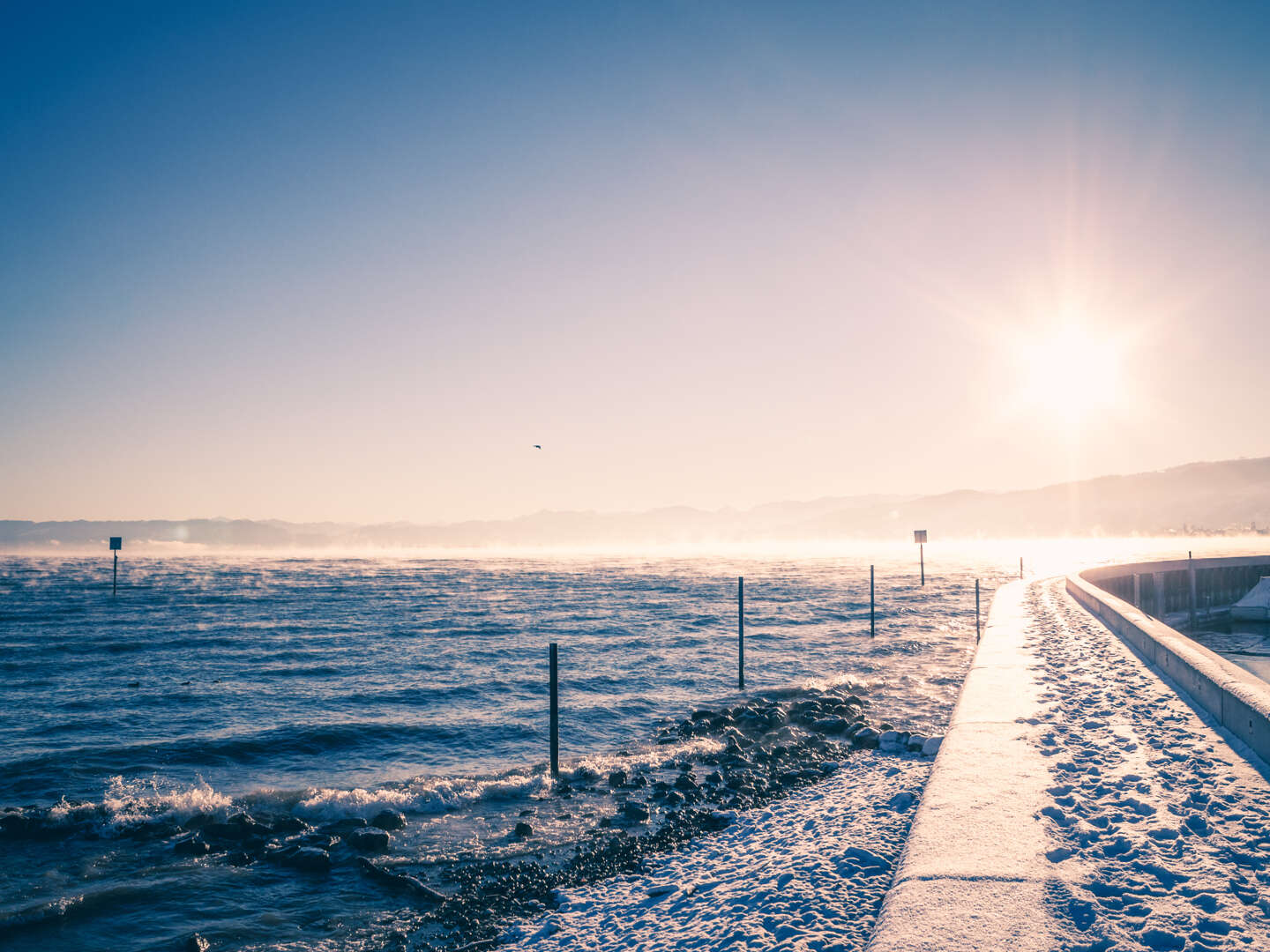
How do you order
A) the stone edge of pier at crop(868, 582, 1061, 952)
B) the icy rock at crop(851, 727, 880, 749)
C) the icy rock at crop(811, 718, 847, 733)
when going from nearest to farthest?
the stone edge of pier at crop(868, 582, 1061, 952) < the icy rock at crop(851, 727, 880, 749) < the icy rock at crop(811, 718, 847, 733)

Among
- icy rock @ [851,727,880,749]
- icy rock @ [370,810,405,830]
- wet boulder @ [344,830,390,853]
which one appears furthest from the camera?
icy rock @ [851,727,880,749]

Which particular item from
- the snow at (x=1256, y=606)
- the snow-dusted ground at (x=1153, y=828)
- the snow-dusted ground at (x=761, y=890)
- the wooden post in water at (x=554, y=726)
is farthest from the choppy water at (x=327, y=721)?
the snow at (x=1256, y=606)

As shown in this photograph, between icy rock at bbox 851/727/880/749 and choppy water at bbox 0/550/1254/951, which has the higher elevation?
icy rock at bbox 851/727/880/749

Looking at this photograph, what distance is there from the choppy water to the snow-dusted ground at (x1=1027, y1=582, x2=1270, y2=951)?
16.3ft

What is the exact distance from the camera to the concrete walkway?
4.18m

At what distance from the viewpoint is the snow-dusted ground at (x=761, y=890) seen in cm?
527

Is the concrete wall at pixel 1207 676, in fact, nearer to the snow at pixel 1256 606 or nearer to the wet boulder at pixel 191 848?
the wet boulder at pixel 191 848

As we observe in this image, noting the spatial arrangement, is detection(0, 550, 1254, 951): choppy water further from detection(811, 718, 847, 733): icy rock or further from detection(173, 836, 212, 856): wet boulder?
detection(811, 718, 847, 733): icy rock

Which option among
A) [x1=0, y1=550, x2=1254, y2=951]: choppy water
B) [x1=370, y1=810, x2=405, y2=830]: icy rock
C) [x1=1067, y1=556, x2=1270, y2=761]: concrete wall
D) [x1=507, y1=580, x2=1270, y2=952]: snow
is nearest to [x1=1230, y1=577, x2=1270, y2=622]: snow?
[x1=0, y1=550, x2=1254, y2=951]: choppy water

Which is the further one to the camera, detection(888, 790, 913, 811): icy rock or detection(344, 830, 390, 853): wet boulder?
detection(344, 830, 390, 853): wet boulder

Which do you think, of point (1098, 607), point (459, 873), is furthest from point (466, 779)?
point (1098, 607)

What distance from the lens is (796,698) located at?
16.9 meters

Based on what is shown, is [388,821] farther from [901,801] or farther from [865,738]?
[865,738]

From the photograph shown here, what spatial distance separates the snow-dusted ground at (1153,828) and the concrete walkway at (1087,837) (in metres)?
0.01
